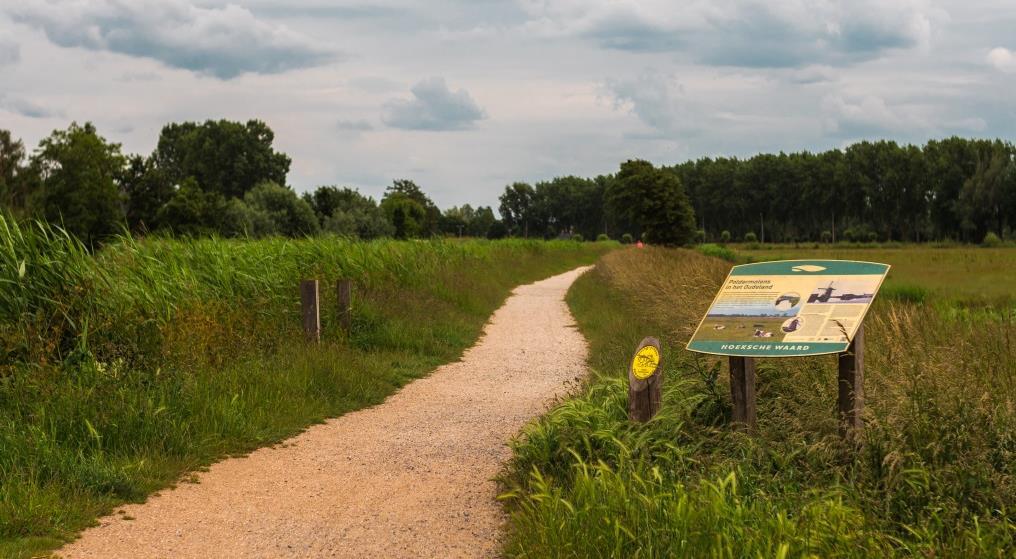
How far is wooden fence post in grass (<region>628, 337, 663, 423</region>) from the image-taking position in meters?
6.35

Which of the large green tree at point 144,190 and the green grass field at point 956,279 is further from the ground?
the large green tree at point 144,190

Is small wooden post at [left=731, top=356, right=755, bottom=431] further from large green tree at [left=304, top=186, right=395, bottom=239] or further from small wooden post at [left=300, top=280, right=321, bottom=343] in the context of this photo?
large green tree at [left=304, top=186, right=395, bottom=239]

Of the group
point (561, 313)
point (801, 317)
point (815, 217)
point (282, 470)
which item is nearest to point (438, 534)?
point (282, 470)

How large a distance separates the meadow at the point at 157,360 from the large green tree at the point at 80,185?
53.2 m

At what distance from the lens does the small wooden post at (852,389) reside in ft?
18.7

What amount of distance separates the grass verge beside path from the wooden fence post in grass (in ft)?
0.35

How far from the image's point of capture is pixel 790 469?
5512 millimetres

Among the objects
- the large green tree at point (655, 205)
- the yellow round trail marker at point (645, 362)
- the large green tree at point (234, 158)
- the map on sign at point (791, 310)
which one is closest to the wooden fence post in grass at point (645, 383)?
the yellow round trail marker at point (645, 362)

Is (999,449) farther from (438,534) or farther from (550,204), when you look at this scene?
(550,204)

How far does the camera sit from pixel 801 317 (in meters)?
5.74

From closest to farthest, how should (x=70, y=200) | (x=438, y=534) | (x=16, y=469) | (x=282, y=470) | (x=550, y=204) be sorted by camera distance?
1. (x=438, y=534)
2. (x=16, y=469)
3. (x=282, y=470)
4. (x=70, y=200)
5. (x=550, y=204)

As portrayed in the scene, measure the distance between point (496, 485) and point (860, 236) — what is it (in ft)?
339

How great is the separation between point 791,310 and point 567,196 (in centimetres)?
15368

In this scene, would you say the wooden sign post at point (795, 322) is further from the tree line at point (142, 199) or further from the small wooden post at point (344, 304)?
the tree line at point (142, 199)
